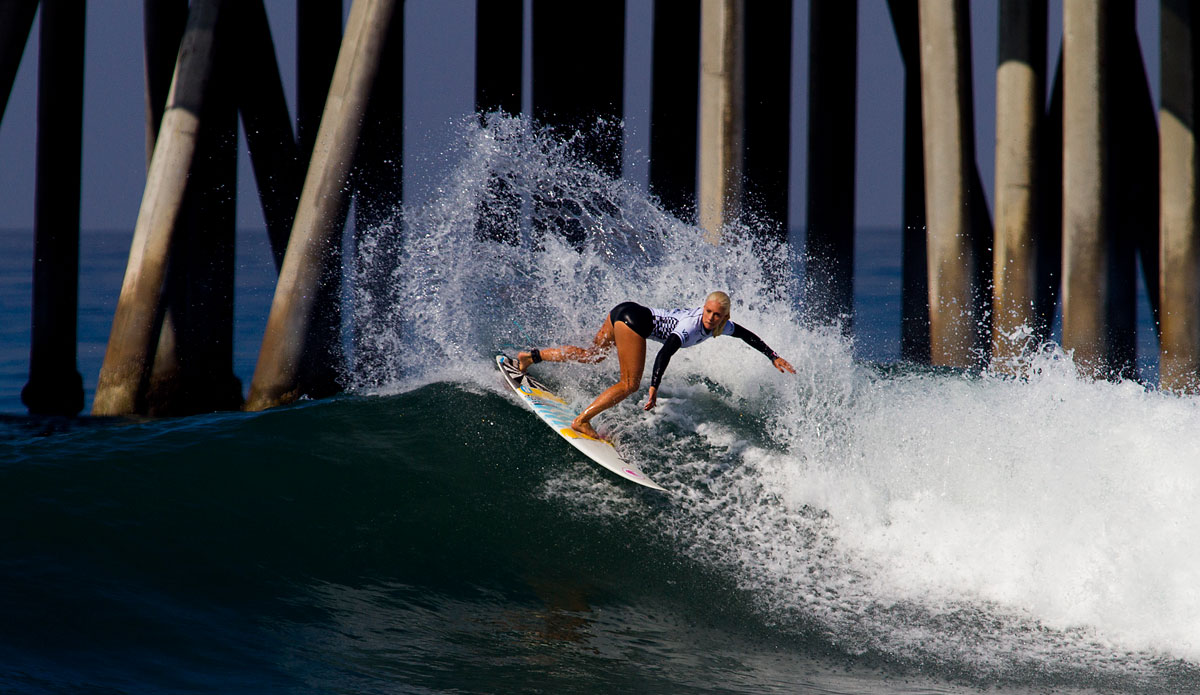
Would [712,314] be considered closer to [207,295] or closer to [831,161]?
[831,161]

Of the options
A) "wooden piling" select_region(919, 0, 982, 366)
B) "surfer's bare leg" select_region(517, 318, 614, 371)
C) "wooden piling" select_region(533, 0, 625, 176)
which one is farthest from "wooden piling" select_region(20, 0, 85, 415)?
"wooden piling" select_region(919, 0, 982, 366)

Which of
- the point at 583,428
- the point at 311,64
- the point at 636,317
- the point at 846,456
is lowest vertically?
the point at 846,456

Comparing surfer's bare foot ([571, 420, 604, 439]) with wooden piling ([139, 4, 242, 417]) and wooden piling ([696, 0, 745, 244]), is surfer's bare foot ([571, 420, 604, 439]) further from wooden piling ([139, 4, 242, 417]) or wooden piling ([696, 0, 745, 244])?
wooden piling ([139, 4, 242, 417])

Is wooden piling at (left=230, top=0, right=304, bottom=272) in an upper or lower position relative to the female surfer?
upper

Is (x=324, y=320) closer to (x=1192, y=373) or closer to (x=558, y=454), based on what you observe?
(x=558, y=454)

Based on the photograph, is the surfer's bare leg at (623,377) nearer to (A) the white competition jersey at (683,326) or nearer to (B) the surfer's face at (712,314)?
(A) the white competition jersey at (683,326)

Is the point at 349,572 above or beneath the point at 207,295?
beneath

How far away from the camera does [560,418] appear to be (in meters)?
7.79

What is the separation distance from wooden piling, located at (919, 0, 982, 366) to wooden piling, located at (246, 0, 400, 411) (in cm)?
522

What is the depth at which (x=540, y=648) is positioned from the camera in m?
5.22

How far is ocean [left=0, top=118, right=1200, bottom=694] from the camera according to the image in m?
5.06

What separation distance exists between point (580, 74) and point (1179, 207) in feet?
20.6

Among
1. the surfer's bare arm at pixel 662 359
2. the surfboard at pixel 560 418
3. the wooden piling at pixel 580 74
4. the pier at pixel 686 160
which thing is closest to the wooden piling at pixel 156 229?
the pier at pixel 686 160

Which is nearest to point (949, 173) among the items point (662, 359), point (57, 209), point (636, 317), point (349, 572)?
point (636, 317)
